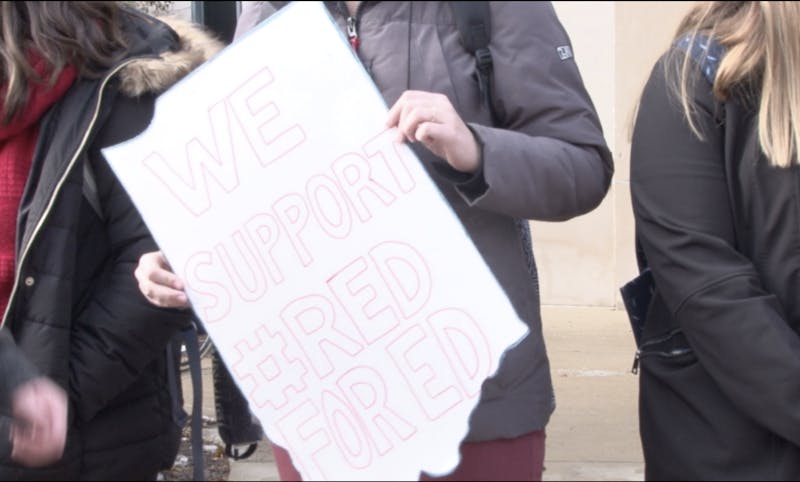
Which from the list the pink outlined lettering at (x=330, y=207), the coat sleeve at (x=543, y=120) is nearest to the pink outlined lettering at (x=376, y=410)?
the pink outlined lettering at (x=330, y=207)

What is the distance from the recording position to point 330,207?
6.00 feet

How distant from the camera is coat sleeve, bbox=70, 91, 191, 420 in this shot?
2510 millimetres

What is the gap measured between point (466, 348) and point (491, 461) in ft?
0.94

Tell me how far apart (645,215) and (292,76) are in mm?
769

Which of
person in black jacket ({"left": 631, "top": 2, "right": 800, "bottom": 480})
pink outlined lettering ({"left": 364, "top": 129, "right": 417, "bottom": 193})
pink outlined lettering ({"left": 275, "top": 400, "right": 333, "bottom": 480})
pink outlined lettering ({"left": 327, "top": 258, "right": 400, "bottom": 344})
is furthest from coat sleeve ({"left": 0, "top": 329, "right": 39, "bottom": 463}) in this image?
person in black jacket ({"left": 631, "top": 2, "right": 800, "bottom": 480})

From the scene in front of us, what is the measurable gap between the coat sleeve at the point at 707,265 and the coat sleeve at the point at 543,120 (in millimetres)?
187

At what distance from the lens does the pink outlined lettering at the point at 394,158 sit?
5.87ft

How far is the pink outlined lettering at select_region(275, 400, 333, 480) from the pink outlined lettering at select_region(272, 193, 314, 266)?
0.75 ft

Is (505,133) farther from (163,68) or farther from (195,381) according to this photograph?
(195,381)

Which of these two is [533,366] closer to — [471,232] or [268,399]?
[471,232]

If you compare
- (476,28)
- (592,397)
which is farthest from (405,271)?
(592,397)

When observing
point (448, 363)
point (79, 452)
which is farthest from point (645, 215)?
point (79, 452)

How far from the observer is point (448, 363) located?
178cm

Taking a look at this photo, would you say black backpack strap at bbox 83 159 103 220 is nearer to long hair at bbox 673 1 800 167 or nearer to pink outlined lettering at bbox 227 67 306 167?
pink outlined lettering at bbox 227 67 306 167
